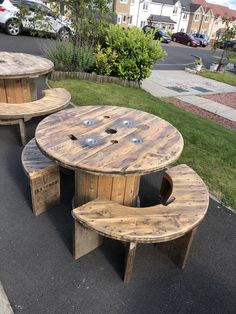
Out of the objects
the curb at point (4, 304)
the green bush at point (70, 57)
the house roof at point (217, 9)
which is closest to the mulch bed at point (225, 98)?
the green bush at point (70, 57)

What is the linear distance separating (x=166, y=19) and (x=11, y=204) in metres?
54.7

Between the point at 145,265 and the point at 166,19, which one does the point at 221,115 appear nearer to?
the point at 145,265

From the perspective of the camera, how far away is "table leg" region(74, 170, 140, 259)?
2.49 metres

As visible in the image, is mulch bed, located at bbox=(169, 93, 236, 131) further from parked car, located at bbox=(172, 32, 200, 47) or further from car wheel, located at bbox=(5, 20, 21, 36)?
parked car, located at bbox=(172, 32, 200, 47)

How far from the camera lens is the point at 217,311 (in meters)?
2.20

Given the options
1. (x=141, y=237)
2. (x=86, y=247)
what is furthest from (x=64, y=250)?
(x=141, y=237)

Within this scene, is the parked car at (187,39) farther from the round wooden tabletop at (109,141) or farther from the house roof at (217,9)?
the round wooden tabletop at (109,141)

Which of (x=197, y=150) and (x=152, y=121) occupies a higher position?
(x=152, y=121)

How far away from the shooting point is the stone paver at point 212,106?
325 inches

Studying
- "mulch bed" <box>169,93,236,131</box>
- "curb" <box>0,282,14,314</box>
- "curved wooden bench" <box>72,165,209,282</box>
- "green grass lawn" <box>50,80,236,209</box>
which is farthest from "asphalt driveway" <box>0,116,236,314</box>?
"mulch bed" <box>169,93,236,131</box>

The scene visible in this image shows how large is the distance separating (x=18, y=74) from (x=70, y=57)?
4082 millimetres

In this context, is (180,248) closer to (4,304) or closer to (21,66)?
(4,304)

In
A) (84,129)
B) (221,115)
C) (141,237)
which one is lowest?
(221,115)

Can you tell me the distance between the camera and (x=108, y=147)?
8.04 feet
